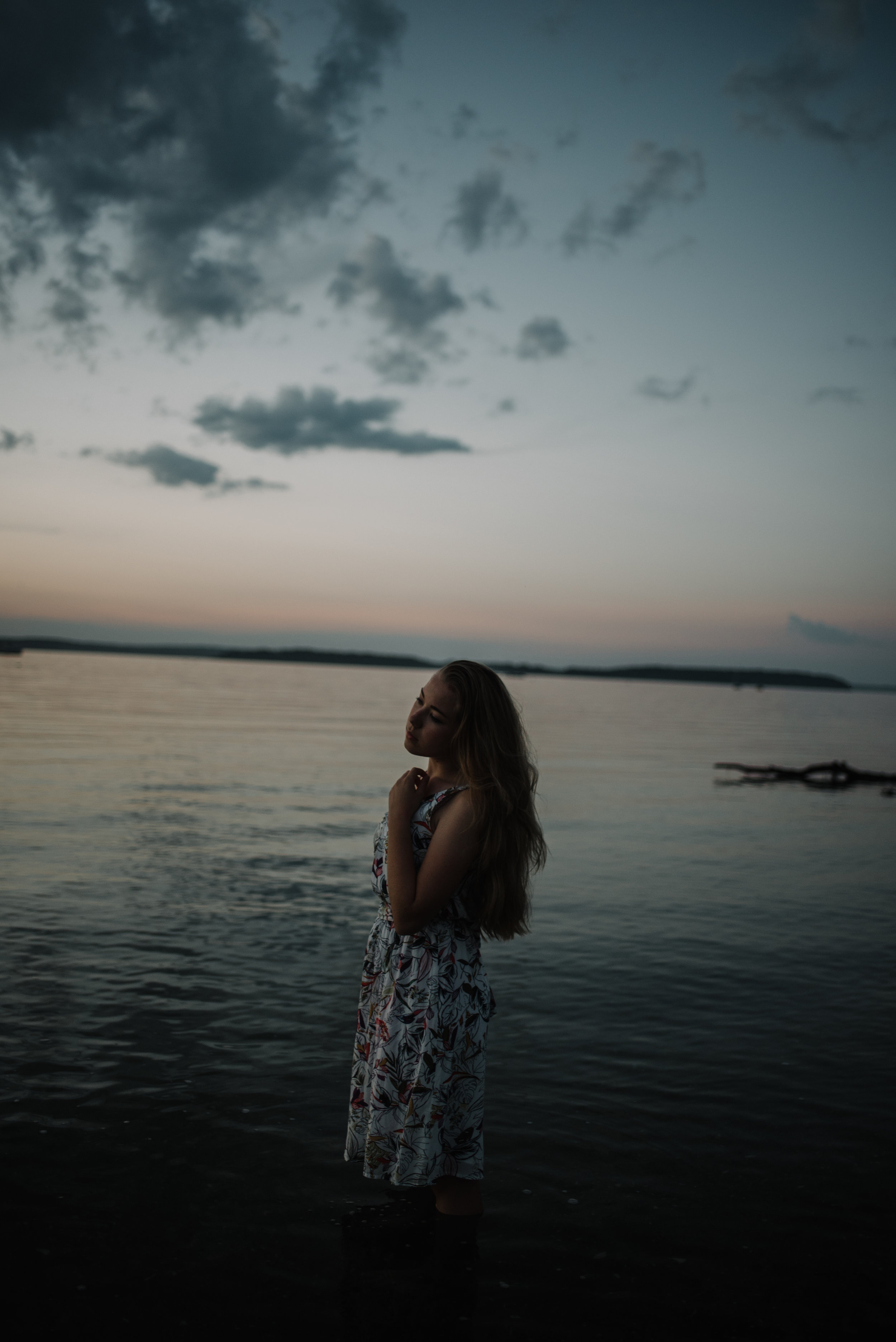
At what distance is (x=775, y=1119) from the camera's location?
19.2 feet

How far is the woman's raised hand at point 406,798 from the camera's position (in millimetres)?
3664

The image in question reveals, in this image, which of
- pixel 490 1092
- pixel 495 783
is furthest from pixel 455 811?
pixel 490 1092

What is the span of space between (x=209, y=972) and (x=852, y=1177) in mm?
5389

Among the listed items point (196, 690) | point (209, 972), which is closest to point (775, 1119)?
point (209, 972)

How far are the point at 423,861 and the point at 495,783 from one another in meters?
0.43

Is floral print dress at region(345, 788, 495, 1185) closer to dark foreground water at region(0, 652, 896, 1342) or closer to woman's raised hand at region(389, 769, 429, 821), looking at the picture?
woman's raised hand at region(389, 769, 429, 821)

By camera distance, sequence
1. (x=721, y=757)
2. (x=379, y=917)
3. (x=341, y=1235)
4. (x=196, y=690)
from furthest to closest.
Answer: (x=196, y=690)
(x=721, y=757)
(x=341, y=1235)
(x=379, y=917)

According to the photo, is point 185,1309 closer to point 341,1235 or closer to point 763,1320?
point 341,1235

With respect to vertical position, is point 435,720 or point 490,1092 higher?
point 435,720

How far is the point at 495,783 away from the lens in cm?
373

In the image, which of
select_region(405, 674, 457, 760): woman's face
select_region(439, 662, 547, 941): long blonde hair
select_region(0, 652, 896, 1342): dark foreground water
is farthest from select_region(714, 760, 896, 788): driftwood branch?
select_region(405, 674, 457, 760): woman's face

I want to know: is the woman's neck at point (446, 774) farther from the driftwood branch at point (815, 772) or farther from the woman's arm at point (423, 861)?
the driftwood branch at point (815, 772)

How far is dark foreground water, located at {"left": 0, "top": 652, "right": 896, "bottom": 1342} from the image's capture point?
3988 millimetres

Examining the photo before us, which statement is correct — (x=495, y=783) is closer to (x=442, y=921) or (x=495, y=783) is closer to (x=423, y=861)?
(x=423, y=861)
